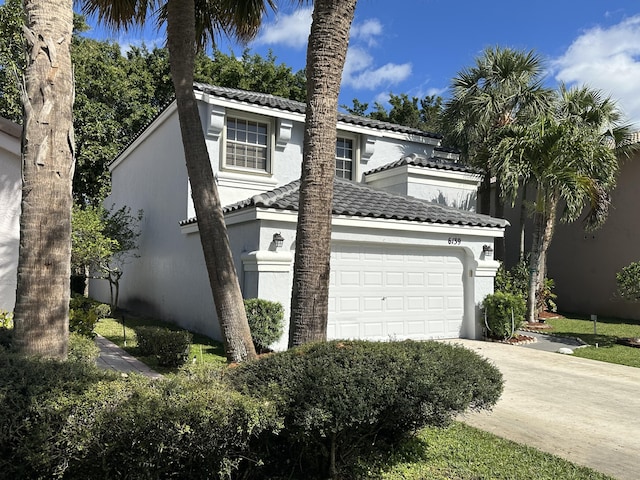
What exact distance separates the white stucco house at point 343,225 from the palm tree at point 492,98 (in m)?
1.13

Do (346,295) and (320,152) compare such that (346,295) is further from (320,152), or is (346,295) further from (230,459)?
(230,459)

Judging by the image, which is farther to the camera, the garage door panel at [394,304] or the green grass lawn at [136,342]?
the garage door panel at [394,304]

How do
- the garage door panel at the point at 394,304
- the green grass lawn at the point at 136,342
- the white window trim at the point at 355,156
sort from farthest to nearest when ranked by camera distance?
the white window trim at the point at 355,156 → the garage door panel at the point at 394,304 → the green grass lawn at the point at 136,342

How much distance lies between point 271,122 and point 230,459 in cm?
1195

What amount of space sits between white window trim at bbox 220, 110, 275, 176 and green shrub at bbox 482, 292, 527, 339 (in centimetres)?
695

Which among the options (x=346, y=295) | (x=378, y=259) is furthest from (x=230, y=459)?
(x=378, y=259)

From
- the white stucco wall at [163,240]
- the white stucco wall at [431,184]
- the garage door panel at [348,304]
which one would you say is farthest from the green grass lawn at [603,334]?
the white stucco wall at [163,240]

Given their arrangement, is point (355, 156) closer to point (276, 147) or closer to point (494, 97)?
point (276, 147)

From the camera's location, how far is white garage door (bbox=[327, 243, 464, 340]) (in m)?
11.4

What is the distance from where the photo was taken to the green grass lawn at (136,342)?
29.7ft

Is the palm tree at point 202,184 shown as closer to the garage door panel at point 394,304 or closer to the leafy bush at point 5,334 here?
the leafy bush at point 5,334

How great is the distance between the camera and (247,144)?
46.7 feet

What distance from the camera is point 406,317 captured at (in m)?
12.3

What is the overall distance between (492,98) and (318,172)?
13.6 m
